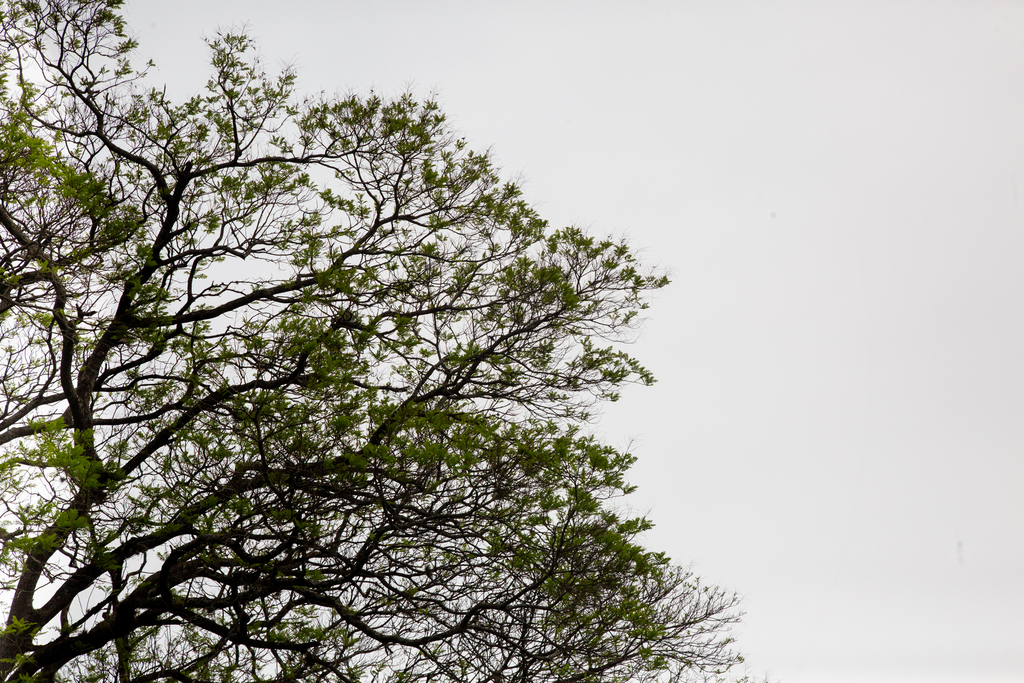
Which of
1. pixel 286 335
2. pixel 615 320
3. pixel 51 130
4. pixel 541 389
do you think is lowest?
pixel 286 335

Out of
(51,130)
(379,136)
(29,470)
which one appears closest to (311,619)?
(29,470)

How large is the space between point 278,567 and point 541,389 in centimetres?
254

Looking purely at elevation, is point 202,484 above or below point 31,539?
above

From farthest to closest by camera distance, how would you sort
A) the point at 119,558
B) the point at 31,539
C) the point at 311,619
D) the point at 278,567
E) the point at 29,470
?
the point at 311,619 < the point at 29,470 < the point at 119,558 < the point at 278,567 < the point at 31,539

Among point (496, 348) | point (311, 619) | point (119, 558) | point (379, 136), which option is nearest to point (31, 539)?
point (119, 558)

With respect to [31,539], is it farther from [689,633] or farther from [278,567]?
[689,633]

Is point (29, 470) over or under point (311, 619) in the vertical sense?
over

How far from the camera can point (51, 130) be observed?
6.09 meters

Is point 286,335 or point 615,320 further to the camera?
point 615,320

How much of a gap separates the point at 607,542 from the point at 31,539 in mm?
3483

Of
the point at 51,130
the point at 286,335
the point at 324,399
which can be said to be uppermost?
the point at 51,130

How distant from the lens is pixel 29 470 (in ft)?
19.7

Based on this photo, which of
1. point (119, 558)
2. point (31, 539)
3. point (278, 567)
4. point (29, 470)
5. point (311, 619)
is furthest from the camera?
point (311, 619)

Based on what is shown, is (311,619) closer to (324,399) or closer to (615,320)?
(324,399)
